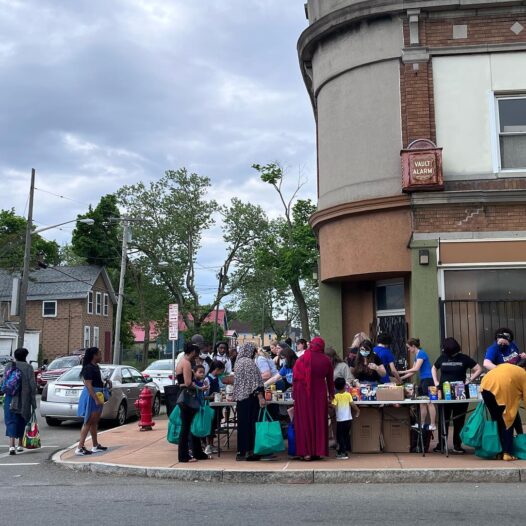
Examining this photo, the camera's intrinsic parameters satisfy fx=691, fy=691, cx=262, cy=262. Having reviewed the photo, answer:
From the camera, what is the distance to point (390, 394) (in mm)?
9992

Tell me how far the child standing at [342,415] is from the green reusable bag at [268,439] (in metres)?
0.88

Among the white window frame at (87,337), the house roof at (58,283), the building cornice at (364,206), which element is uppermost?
the house roof at (58,283)

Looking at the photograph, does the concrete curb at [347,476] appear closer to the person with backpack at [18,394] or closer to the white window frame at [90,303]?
the person with backpack at [18,394]

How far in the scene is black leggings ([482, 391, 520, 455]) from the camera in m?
9.29

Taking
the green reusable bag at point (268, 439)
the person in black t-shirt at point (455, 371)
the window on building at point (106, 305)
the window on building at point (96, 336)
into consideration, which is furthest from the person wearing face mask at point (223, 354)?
the window on building at point (106, 305)

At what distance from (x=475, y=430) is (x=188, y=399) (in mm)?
4018

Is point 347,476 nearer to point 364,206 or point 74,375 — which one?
point 364,206

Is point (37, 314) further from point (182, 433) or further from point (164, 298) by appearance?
point (182, 433)

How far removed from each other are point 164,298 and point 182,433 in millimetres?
44128

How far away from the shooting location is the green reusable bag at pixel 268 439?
962cm

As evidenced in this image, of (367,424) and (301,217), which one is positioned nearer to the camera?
(367,424)

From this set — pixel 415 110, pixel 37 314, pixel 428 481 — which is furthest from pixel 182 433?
pixel 37 314

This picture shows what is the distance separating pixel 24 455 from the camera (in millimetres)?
11711

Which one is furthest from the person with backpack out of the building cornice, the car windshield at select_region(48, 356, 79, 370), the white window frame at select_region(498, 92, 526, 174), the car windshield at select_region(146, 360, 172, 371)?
the car windshield at select_region(48, 356, 79, 370)
